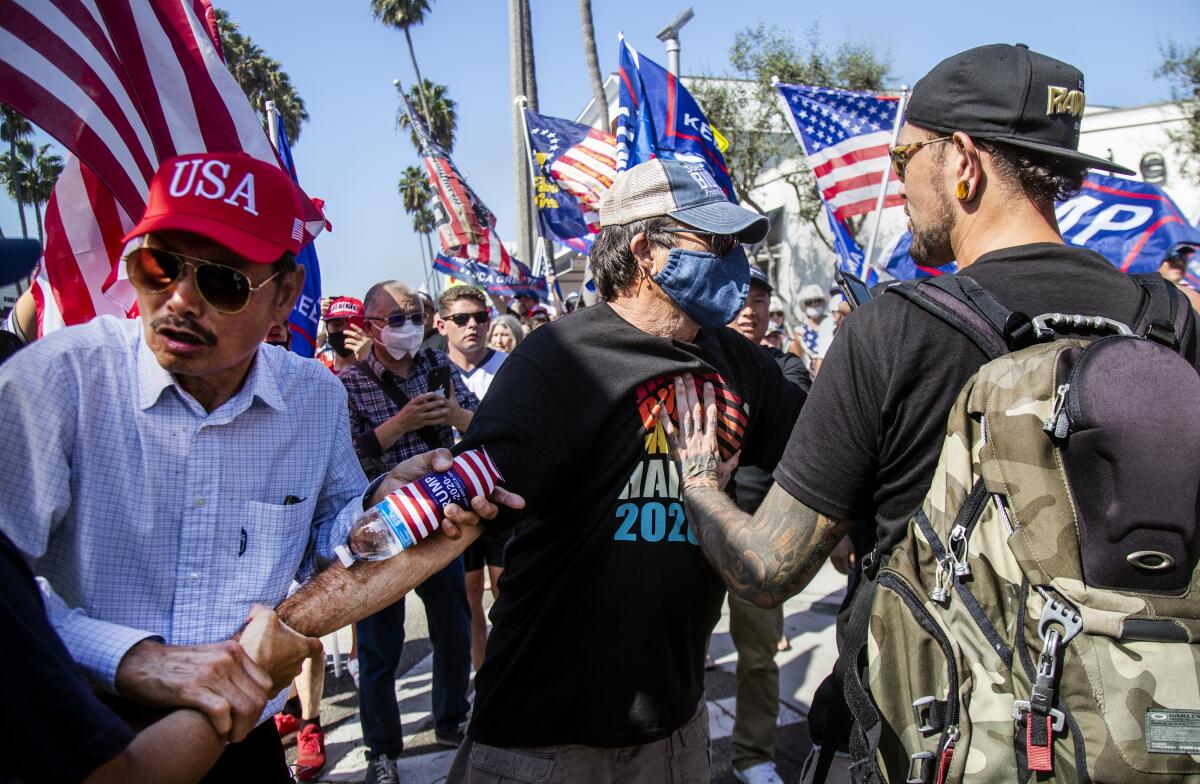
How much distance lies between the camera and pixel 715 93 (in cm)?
2359

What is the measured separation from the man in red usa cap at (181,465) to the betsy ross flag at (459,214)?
8289 millimetres

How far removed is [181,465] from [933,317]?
5.19ft

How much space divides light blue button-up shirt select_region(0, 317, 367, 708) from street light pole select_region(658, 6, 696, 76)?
6900mm

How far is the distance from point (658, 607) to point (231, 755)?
110cm

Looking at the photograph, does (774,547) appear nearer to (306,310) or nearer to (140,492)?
(140,492)

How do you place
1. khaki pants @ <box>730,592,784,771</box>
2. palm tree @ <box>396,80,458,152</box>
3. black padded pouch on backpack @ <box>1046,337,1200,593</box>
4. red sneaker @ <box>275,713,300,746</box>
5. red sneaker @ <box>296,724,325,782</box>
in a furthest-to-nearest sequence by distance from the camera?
palm tree @ <box>396,80,458,152</box> < red sneaker @ <box>275,713,300,746</box> < red sneaker @ <box>296,724,325,782</box> < khaki pants @ <box>730,592,784,771</box> < black padded pouch on backpack @ <box>1046,337,1200,593</box>

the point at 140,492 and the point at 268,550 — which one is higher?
the point at 140,492

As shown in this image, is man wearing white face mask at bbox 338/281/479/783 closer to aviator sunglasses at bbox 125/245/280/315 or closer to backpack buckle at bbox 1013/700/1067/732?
aviator sunglasses at bbox 125/245/280/315

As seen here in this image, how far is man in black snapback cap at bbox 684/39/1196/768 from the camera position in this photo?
5.07ft

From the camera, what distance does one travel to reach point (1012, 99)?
5.42ft

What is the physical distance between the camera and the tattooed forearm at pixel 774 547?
1.69m

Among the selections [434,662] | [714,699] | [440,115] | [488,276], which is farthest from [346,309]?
[440,115]

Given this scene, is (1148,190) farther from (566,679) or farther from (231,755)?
(231,755)

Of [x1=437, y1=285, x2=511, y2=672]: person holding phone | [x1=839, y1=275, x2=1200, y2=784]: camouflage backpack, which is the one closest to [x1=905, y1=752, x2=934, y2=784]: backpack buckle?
[x1=839, y1=275, x2=1200, y2=784]: camouflage backpack
